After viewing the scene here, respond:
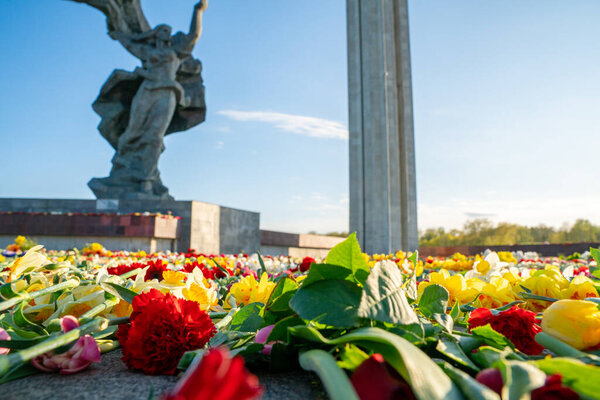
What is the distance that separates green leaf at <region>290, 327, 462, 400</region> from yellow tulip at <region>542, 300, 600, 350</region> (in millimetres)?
297

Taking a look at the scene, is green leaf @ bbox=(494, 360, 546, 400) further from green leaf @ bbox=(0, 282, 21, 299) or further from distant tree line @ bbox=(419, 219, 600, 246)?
distant tree line @ bbox=(419, 219, 600, 246)

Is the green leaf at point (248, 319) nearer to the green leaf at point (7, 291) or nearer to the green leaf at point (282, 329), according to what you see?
the green leaf at point (282, 329)

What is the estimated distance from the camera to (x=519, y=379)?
416 millimetres

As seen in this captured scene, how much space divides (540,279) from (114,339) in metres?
0.93

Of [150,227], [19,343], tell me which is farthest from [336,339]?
[150,227]

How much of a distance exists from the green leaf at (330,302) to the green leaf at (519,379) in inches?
6.7

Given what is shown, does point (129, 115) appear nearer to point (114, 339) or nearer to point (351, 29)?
point (351, 29)

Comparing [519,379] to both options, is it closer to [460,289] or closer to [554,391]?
[554,391]

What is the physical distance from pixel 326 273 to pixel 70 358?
399 mm

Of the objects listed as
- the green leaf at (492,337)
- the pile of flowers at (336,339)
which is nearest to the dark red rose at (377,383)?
the pile of flowers at (336,339)

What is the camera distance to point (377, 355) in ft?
1.50

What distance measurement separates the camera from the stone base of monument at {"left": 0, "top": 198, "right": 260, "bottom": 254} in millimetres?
8859

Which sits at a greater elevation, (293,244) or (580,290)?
(293,244)

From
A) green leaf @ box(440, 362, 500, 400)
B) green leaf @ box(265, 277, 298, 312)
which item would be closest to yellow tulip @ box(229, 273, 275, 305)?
green leaf @ box(265, 277, 298, 312)
